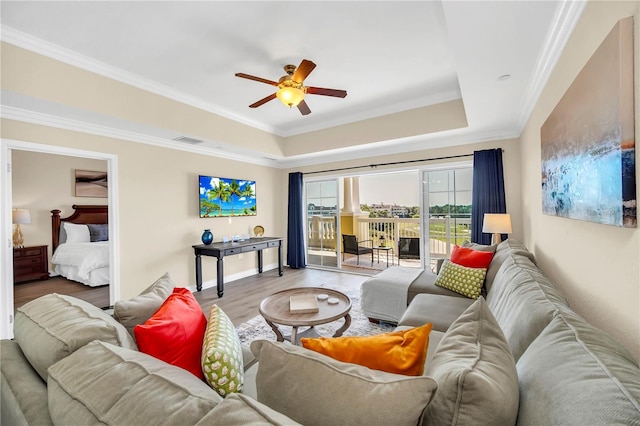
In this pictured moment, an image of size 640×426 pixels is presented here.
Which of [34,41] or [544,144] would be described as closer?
[544,144]

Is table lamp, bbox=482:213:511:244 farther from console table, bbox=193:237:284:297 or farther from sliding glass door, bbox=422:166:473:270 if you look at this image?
console table, bbox=193:237:284:297

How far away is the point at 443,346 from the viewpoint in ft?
2.97

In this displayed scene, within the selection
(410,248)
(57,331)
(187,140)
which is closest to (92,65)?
(187,140)

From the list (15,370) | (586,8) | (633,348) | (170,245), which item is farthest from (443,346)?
(170,245)

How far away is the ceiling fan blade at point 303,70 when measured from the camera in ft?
7.71

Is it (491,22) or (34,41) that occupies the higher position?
(34,41)

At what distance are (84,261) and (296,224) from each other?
3647 mm

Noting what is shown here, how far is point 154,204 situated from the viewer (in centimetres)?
384

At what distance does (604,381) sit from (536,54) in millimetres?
2326

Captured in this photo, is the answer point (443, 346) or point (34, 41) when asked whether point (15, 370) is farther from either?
point (34, 41)

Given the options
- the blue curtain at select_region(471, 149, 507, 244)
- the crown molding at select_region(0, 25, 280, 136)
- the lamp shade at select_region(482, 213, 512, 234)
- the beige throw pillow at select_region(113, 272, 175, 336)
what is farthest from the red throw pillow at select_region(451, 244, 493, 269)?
the crown molding at select_region(0, 25, 280, 136)

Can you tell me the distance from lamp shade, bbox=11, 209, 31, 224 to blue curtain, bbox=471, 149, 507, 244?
294 inches

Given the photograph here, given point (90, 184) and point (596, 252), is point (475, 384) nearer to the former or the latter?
point (596, 252)

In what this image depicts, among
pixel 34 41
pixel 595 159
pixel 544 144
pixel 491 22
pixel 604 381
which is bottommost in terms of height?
pixel 604 381
